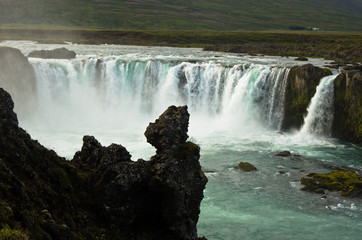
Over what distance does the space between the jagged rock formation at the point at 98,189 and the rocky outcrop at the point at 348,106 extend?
34.6 meters

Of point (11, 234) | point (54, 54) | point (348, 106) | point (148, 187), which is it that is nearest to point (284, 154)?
point (348, 106)

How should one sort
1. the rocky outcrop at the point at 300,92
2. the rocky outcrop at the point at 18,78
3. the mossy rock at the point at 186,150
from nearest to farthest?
the mossy rock at the point at 186,150
the rocky outcrop at the point at 300,92
the rocky outcrop at the point at 18,78

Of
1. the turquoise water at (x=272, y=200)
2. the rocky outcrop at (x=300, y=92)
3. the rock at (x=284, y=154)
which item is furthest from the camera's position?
the rocky outcrop at (x=300, y=92)

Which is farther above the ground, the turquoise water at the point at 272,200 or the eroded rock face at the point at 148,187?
the eroded rock face at the point at 148,187

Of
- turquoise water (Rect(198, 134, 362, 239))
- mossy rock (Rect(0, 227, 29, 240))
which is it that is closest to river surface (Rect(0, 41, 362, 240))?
turquoise water (Rect(198, 134, 362, 239))

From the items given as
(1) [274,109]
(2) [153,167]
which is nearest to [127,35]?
(1) [274,109]

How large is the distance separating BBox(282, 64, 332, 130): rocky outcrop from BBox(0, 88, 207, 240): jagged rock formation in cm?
3646

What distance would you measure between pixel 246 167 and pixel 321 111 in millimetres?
18822

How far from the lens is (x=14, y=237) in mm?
10039

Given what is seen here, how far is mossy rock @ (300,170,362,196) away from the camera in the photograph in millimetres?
32594

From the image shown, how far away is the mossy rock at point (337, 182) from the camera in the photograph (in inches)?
1283

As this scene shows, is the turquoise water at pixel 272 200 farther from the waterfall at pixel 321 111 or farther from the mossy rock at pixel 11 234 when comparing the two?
the mossy rock at pixel 11 234

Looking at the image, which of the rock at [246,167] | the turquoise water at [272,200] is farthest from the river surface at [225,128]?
the rock at [246,167]

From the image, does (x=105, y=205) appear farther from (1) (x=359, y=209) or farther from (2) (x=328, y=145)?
(2) (x=328, y=145)
